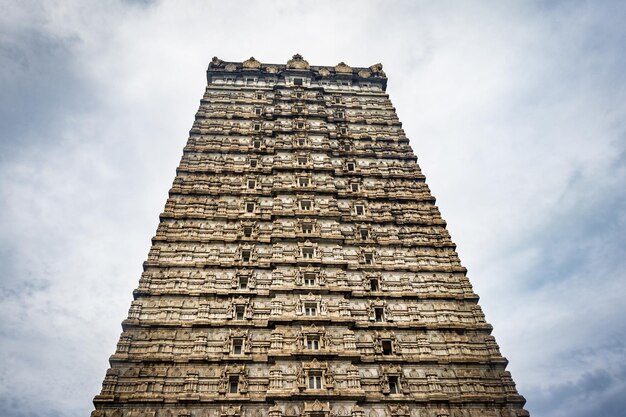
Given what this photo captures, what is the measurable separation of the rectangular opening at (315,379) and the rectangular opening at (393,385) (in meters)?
3.56

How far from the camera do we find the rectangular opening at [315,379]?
928 inches

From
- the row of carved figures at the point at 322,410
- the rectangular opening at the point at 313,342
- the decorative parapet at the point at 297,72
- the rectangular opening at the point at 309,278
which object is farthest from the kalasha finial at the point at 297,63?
the row of carved figures at the point at 322,410

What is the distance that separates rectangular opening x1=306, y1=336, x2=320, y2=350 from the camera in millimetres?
25156

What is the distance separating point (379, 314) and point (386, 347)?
2.07 meters

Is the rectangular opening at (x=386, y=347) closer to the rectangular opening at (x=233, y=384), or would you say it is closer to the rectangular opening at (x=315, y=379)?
the rectangular opening at (x=315, y=379)

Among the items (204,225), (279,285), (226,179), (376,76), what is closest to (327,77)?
(376,76)

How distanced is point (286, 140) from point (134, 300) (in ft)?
A: 58.9

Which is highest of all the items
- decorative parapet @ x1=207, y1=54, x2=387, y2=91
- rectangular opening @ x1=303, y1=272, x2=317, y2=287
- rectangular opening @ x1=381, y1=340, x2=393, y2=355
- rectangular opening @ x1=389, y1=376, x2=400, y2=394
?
decorative parapet @ x1=207, y1=54, x2=387, y2=91

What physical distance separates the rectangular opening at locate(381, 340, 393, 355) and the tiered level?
2.4 inches

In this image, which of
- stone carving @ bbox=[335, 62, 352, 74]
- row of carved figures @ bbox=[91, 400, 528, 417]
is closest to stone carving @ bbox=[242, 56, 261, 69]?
stone carving @ bbox=[335, 62, 352, 74]

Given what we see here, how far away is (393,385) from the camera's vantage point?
2436 centimetres

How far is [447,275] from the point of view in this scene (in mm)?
29594

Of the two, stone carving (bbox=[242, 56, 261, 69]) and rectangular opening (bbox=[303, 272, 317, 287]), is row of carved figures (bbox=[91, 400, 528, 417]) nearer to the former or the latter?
rectangular opening (bbox=[303, 272, 317, 287])

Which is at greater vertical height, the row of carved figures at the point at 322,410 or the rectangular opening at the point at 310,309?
the rectangular opening at the point at 310,309
